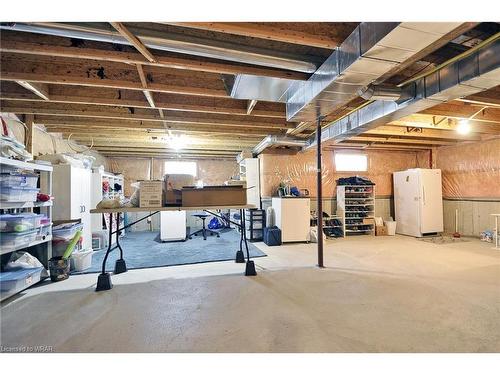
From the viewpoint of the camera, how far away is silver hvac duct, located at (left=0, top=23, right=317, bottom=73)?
5.52 feet

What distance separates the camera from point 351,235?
6.09 metres

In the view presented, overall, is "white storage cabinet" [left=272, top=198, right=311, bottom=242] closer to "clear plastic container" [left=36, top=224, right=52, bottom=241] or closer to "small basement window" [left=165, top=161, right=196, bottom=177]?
"small basement window" [left=165, top=161, right=196, bottom=177]

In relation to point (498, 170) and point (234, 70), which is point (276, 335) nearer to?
point (234, 70)

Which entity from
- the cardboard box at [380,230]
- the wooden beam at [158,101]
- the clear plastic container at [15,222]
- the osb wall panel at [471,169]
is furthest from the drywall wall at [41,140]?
the osb wall panel at [471,169]

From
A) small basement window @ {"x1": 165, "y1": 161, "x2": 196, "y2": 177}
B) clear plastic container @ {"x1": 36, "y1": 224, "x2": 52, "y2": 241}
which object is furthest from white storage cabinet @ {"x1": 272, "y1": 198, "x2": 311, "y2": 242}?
clear plastic container @ {"x1": 36, "y1": 224, "x2": 52, "y2": 241}

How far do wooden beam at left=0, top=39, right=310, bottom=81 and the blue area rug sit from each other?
278 cm

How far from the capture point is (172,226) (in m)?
5.48

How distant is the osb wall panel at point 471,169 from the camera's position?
527cm

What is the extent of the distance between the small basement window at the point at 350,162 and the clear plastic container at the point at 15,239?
247 inches

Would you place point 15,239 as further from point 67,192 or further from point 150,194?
point 150,194

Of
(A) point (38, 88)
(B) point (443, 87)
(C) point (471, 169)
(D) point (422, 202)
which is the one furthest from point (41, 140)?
(C) point (471, 169)
